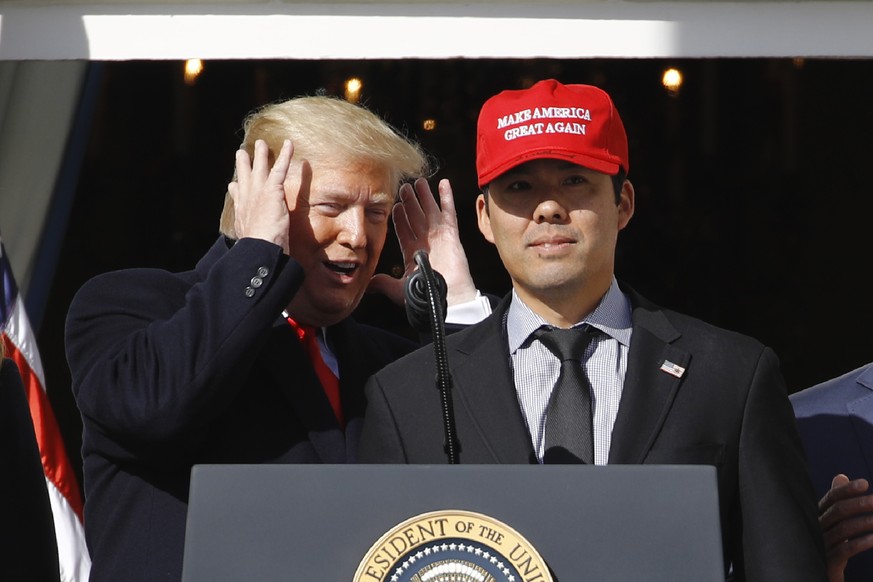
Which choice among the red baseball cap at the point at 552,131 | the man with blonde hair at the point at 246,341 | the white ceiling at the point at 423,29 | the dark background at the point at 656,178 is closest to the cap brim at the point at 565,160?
the red baseball cap at the point at 552,131

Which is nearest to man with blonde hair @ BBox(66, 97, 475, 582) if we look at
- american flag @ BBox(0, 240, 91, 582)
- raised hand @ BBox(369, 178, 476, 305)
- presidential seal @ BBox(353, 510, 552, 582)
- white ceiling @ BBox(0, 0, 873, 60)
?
raised hand @ BBox(369, 178, 476, 305)

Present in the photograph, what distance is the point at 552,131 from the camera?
204 cm

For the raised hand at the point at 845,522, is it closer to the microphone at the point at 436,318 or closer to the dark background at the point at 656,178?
the microphone at the point at 436,318

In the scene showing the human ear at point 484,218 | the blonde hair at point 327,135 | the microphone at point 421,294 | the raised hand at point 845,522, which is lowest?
the raised hand at point 845,522

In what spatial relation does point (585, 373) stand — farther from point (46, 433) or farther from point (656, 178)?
point (656, 178)

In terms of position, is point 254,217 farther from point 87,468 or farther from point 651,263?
point 651,263

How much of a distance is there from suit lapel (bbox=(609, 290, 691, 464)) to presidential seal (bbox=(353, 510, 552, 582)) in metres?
0.54

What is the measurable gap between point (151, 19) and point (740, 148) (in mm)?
2016

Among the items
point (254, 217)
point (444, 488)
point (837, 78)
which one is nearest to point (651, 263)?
point (837, 78)

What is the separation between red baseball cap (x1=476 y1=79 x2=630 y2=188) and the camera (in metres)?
2.02

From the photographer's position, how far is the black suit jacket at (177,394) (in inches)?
79.4

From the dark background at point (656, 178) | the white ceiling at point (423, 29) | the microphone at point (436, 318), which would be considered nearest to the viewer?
the microphone at point (436, 318)

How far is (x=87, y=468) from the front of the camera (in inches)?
86.7

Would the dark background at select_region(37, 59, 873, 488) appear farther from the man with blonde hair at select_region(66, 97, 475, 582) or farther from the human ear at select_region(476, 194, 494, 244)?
the human ear at select_region(476, 194, 494, 244)
